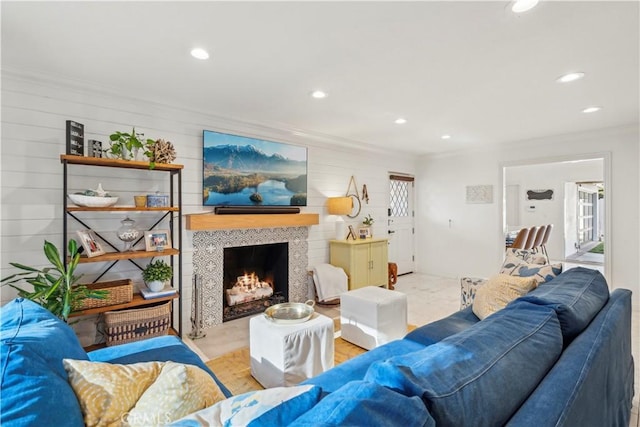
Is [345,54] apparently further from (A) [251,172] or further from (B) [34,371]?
(B) [34,371]

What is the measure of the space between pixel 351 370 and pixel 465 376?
737mm

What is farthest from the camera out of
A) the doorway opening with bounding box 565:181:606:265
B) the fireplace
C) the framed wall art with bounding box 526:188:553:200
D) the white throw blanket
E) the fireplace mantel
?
the framed wall art with bounding box 526:188:553:200

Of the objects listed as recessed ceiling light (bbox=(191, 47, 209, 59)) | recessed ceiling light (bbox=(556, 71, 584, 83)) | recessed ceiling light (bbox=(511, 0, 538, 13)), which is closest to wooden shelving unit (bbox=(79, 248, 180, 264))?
recessed ceiling light (bbox=(191, 47, 209, 59))

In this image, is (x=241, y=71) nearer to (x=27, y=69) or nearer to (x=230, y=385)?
(x=27, y=69)

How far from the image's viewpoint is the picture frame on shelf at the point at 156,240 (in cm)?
280

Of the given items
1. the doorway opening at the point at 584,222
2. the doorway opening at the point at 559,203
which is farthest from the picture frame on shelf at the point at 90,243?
the doorway opening at the point at 584,222

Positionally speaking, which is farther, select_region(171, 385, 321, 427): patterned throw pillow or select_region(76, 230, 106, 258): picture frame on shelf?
select_region(76, 230, 106, 258): picture frame on shelf

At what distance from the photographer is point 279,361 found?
6.61 feet

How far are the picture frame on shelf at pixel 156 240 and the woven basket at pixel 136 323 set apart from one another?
515 millimetres

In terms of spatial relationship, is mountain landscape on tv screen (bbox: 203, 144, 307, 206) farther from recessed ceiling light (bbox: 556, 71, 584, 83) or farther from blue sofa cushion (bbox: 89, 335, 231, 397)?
recessed ceiling light (bbox: 556, 71, 584, 83)

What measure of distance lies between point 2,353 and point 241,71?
2.16 m

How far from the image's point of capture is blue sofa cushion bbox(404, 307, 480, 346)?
1893 mm

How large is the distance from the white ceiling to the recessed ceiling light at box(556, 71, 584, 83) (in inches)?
2.6

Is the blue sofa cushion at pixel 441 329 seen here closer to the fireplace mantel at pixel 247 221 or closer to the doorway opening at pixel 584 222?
the fireplace mantel at pixel 247 221
